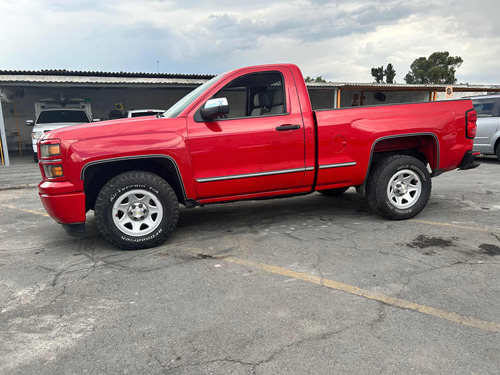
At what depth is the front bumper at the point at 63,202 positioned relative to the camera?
3.90m

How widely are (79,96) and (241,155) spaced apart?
18.7m

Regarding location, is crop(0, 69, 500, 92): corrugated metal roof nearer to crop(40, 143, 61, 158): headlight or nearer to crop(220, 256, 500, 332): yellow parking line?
crop(40, 143, 61, 158): headlight

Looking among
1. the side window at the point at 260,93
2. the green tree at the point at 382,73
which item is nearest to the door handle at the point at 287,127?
the side window at the point at 260,93

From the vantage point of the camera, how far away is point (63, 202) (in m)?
3.92

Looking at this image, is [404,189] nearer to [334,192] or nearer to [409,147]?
[409,147]

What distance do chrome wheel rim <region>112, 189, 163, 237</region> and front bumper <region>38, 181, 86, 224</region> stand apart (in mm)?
354

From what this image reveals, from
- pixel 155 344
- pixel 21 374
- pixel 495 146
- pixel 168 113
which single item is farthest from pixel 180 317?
pixel 495 146

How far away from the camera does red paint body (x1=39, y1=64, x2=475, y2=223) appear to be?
395 centimetres

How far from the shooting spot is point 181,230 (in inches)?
194

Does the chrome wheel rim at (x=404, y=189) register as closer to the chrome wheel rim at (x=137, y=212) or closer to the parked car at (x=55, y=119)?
the chrome wheel rim at (x=137, y=212)

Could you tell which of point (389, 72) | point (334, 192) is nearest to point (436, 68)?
point (389, 72)

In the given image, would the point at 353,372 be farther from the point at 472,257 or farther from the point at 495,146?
the point at 495,146

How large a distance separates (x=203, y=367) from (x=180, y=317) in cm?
61

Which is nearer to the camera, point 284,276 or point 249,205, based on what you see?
point 284,276
